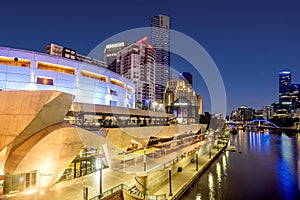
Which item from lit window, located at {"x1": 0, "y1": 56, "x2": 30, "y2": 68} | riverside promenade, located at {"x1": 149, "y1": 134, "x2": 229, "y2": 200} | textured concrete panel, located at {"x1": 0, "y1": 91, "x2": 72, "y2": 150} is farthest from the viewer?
lit window, located at {"x1": 0, "y1": 56, "x2": 30, "y2": 68}

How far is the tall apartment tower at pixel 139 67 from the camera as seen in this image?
451ft

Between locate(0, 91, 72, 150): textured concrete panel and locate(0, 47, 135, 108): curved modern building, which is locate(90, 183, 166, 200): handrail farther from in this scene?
locate(0, 47, 135, 108): curved modern building

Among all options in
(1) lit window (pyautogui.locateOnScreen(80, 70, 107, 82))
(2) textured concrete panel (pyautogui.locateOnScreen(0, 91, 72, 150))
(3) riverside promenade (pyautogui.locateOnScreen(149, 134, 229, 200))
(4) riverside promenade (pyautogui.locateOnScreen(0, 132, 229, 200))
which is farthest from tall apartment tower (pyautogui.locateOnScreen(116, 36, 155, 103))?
(2) textured concrete panel (pyautogui.locateOnScreen(0, 91, 72, 150))

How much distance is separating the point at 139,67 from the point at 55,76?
111 metres

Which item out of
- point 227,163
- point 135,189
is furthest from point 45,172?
point 227,163

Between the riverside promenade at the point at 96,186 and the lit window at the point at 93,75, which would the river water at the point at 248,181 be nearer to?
the riverside promenade at the point at 96,186

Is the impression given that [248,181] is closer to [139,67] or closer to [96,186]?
[96,186]

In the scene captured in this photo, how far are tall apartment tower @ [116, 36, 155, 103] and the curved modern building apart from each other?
95370mm

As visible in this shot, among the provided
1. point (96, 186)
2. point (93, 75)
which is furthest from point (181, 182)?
point (93, 75)

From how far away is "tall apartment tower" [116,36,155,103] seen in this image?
13740cm

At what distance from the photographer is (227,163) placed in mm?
40031

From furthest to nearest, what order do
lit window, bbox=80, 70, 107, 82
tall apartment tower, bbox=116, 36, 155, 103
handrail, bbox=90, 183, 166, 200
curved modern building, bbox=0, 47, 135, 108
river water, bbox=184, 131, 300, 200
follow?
1. tall apartment tower, bbox=116, 36, 155, 103
2. lit window, bbox=80, 70, 107, 82
3. curved modern building, bbox=0, 47, 135, 108
4. river water, bbox=184, 131, 300, 200
5. handrail, bbox=90, 183, 166, 200

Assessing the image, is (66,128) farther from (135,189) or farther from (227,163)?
(227,163)

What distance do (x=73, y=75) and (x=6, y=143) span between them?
66.8ft
